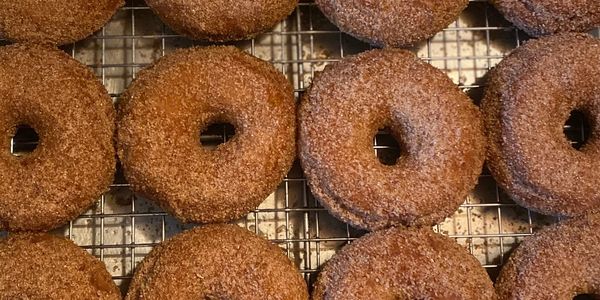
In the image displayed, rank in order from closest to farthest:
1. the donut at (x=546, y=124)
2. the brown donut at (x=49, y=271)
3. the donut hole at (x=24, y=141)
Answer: the brown donut at (x=49, y=271) → the donut at (x=546, y=124) → the donut hole at (x=24, y=141)

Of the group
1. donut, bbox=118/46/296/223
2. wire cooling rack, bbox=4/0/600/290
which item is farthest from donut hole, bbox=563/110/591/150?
donut, bbox=118/46/296/223

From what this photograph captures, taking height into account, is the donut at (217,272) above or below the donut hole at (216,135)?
below

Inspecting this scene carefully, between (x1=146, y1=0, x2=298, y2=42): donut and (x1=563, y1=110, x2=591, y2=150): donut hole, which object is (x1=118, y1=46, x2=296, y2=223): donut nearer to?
(x1=146, y1=0, x2=298, y2=42): donut

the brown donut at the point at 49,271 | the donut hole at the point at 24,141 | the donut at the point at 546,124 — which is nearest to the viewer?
the brown donut at the point at 49,271

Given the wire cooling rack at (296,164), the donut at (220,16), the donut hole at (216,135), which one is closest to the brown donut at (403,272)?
the wire cooling rack at (296,164)

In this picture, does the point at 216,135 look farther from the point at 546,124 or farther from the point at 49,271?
the point at 546,124

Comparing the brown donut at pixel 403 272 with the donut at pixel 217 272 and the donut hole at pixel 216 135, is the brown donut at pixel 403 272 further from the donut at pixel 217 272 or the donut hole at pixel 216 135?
the donut hole at pixel 216 135

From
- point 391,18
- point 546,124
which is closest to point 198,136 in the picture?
point 391,18
